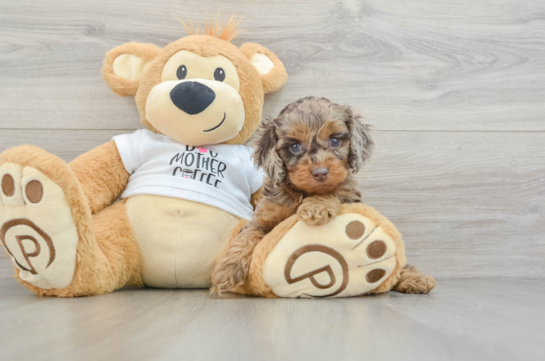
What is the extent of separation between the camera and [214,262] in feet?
3.61

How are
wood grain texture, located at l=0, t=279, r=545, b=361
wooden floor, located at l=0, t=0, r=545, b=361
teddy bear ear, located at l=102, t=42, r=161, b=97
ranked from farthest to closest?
wooden floor, located at l=0, t=0, r=545, b=361 < teddy bear ear, located at l=102, t=42, r=161, b=97 < wood grain texture, located at l=0, t=279, r=545, b=361

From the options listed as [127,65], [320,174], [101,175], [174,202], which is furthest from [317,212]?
[127,65]

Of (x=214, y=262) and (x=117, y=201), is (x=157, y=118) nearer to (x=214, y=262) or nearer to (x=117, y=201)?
(x=117, y=201)

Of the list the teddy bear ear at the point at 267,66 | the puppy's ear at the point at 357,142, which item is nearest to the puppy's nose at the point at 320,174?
the puppy's ear at the point at 357,142

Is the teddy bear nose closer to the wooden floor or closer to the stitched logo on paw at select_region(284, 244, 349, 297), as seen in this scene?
the wooden floor

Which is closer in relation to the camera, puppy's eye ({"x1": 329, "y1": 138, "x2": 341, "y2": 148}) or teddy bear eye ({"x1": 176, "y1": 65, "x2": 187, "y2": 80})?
puppy's eye ({"x1": 329, "y1": 138, "x2": 341, "y2": 148})

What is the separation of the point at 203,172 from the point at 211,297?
0.36 metres

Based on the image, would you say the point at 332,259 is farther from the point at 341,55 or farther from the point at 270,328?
the point at 341,55

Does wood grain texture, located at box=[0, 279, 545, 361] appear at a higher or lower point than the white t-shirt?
lower

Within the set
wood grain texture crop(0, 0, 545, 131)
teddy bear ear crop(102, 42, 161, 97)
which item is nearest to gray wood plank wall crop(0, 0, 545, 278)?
wood grain texture crop(0, 0, 545, 131)

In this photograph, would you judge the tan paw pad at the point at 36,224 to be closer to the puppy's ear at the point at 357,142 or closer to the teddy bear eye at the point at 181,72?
the teddy bear eye at the point at 181,72

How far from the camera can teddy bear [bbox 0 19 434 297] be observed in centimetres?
89

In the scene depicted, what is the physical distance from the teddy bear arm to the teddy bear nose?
10.5 inches

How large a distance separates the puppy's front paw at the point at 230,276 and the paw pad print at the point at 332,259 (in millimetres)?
60
